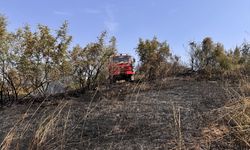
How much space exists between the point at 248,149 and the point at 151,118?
1.59m

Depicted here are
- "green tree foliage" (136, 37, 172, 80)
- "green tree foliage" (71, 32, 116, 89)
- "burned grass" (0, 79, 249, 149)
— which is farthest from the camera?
"green tree foliage" (136, 37, 172, 80)

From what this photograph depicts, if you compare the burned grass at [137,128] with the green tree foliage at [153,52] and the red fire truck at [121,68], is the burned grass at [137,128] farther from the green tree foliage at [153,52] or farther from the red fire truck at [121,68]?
the green tree foliage at [153,52]

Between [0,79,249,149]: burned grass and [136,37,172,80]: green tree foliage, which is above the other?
[136,37,172,80]: green tree foliage

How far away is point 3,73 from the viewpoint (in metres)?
8.23

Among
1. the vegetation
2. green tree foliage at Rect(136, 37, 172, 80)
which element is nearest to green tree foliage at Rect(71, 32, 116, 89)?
the vegetation

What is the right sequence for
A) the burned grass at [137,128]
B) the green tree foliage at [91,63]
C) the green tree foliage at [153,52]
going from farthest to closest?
the green tree foliage at [153,52] → the green tree foliage at [91,63] → the burned grass at [137,128]

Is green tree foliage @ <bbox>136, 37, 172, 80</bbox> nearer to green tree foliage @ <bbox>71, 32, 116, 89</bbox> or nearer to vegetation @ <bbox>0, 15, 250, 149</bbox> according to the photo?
vegetation @ <bbox>0, 15, 250, 149</bbox>

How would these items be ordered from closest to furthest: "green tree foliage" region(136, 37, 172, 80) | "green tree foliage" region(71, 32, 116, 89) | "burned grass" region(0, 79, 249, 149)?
"burned grass" region(0, 79, 249, 149) → "green tree foliage" region(71, 32, 116, 89) → "green tree foliage" region(136, 37, 172, 80)

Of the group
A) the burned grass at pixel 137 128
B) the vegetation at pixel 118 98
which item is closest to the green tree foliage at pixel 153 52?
the vegetation at pixel 118 98

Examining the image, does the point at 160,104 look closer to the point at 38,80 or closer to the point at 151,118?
the point at 151,118

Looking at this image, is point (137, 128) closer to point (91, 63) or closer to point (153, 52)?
point (91, 63)

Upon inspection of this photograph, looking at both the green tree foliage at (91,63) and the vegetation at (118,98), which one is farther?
the green tree foliage at (91,63)

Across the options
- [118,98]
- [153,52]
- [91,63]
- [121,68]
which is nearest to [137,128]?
[118,98]

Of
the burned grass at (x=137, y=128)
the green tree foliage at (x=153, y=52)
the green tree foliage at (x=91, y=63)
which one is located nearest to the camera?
the burned grass at (x=137, y=128)
